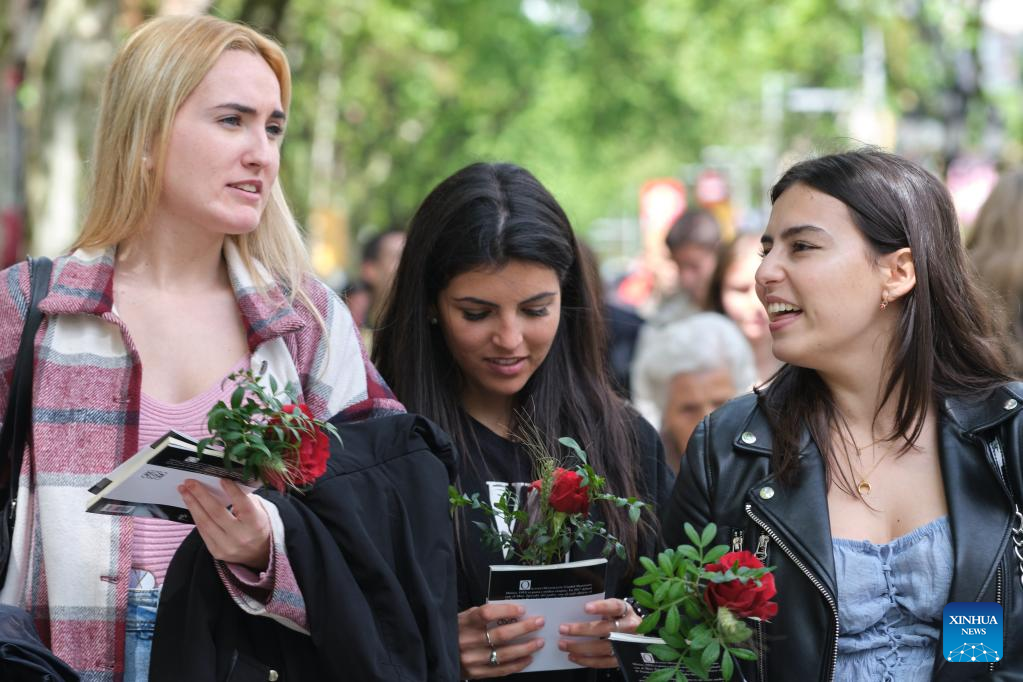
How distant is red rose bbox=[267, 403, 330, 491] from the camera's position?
10.6 ft

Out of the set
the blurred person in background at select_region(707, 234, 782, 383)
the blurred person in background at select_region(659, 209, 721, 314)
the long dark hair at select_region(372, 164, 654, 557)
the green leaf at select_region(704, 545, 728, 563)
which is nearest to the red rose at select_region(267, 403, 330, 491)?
the green leaf at select_region(704, 545, 728, 563)

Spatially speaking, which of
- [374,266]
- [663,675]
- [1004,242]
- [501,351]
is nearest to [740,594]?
[663,675]

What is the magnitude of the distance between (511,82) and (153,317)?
2241cm

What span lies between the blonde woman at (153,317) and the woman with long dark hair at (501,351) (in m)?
0.39

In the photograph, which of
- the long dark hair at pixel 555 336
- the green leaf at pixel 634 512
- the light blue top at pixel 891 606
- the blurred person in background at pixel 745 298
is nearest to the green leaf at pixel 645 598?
the green leaf at pixel 634 512

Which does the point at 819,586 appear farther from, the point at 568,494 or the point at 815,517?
the point at 568,494

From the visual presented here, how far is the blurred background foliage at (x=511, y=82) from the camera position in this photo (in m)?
11.7

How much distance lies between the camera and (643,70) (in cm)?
2705

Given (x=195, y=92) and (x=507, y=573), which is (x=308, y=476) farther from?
(x=195, y=92)

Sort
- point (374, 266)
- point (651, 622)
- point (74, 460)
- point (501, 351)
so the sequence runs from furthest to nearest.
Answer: point (374, 266) < point (501, 351) < point (74, 460) < point (651, 622)

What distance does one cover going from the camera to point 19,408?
366 centimetres

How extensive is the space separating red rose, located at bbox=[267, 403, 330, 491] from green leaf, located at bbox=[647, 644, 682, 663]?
0.84 meters

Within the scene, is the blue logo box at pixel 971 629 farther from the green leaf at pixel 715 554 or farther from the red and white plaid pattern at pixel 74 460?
the red and white plaid pattern at pixel 74 460

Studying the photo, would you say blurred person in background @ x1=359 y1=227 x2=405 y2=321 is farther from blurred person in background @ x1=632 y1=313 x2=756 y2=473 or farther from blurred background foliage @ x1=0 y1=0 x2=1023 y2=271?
blurred person in background @ x1=632 y1=313 x2=756 y2=473
